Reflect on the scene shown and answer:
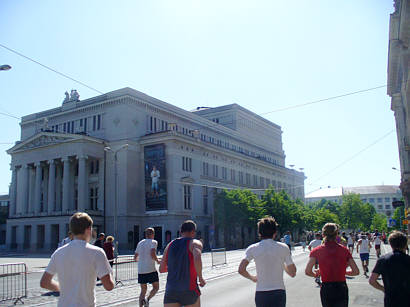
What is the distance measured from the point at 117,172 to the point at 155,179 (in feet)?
19.8

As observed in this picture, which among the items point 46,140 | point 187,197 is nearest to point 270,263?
point 187,197

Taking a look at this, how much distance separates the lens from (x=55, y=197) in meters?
59.1

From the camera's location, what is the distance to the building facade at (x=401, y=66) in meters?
21.6

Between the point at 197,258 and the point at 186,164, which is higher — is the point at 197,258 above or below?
below

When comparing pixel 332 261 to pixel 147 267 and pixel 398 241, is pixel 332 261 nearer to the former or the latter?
pixel 398 241

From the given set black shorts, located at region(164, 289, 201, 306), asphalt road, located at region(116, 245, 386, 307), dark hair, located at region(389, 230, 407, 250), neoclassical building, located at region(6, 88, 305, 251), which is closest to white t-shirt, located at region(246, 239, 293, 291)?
black shorts, located at region(164, 289, 201, 306)

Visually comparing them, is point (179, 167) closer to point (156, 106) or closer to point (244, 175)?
point (156, 106)

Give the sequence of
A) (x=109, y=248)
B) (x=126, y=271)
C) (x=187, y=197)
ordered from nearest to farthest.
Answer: (x=109, y=248) → (x=126, y=271) → (x=187, y=197)

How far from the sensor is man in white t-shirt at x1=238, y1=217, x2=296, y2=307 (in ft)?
18.0

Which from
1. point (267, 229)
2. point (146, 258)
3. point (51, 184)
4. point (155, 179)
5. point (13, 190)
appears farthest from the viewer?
point (13, 190)

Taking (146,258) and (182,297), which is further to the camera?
(146,258)

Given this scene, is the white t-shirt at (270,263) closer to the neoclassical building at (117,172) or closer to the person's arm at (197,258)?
the person's arm at (197,258)

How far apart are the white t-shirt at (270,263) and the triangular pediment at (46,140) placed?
165 feet

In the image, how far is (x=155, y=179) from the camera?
171ft
